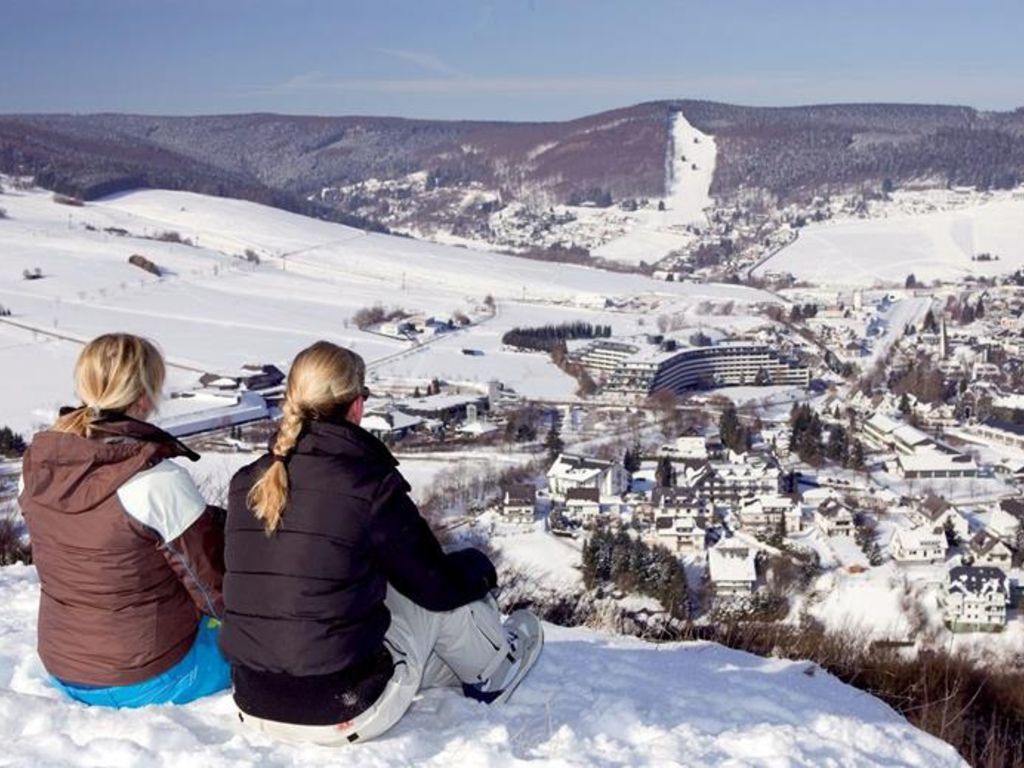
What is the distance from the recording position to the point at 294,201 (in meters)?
44.3

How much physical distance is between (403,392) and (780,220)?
32.7m

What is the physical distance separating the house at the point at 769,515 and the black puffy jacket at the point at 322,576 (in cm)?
822

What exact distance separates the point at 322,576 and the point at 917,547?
26.3 ft

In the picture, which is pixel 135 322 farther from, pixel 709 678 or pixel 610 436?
pixel 709 678

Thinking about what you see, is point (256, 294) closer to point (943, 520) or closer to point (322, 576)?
point (943, 520)

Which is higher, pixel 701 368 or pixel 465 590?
pixel 465 590

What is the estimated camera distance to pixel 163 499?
1.49 metres

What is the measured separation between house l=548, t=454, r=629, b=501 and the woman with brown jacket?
8.76 meters

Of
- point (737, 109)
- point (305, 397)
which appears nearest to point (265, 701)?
point (305, 397)

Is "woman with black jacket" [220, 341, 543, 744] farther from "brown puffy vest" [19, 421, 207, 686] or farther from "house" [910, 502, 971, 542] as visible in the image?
"house" [910, 502, 971, 542]

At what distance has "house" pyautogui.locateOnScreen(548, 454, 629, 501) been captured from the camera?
1056cm

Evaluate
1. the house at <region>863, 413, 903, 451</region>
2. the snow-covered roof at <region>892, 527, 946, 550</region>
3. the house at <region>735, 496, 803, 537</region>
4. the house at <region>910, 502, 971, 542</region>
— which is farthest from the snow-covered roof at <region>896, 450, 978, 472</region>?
the snow-covered roof at <region>892, 527, 946, 550</region>

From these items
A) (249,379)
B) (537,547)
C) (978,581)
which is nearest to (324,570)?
(978,581)

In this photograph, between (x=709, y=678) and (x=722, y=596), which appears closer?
(x=709, y=678)
